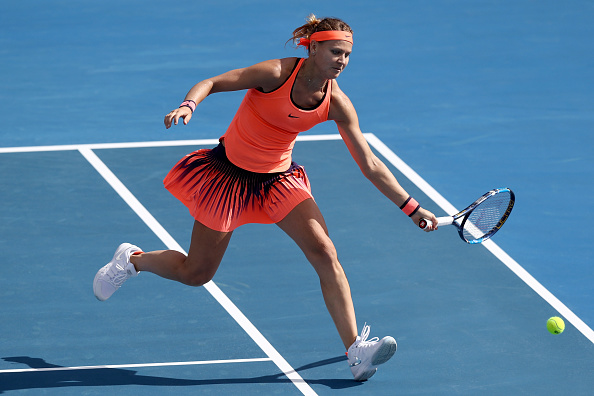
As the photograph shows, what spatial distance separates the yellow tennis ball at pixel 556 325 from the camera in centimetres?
738

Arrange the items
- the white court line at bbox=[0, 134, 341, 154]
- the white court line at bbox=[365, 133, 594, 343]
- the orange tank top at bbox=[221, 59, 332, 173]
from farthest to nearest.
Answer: the white court line at bbox=[0, 134, 341, 154] < the white court line at bbox=[365, 133, 594, 343] < the orange tank top at bbox=[221, 59, 332, 173]

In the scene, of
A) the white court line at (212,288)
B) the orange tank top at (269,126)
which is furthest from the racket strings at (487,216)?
the white court line at (212,288)

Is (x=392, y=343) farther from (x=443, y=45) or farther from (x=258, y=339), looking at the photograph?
(x=443, y=45)

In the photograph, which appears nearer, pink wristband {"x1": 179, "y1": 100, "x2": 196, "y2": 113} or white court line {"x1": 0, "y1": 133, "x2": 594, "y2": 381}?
pink wristband {"x1": 179, "y1": 100, "x2": 196, "y2": 113}

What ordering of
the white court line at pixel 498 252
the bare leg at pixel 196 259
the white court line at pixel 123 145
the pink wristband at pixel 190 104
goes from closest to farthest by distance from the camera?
the pink wristband at pixel 190 104
the bare leg at pixel 196 259
the white court line at pixel 498 252
the white court line at pixel 123 145

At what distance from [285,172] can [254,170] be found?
0.67ft

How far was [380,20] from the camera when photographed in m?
15.2

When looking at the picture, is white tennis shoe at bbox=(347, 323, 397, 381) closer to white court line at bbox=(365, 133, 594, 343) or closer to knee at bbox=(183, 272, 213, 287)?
knee at bbox=(183, 272, 213, 287)

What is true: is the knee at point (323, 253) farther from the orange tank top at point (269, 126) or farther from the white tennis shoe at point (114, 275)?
the white tennis shoe at point (114, 275)

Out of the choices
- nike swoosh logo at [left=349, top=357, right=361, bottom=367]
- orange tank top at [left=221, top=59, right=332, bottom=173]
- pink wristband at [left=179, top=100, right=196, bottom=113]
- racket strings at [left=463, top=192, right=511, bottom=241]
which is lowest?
nike swoosh logo at [left=349, top=357, right=361, bottom=367]

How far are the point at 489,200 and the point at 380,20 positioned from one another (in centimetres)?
839

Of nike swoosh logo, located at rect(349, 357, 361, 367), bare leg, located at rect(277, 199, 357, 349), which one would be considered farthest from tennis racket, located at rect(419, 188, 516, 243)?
nike swoosh logo, located at rect(349, 357, 361, 367)

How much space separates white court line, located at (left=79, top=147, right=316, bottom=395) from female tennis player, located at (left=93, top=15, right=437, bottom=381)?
41 centimetres

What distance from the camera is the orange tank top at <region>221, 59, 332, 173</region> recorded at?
658cm
